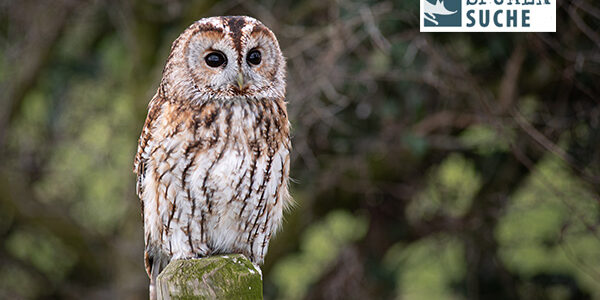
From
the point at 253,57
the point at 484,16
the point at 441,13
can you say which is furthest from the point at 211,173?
the point at 484,16

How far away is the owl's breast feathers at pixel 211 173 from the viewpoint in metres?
2.54

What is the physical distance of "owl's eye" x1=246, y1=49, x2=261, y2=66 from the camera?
8.40 ft

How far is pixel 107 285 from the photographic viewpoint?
18.9 feet

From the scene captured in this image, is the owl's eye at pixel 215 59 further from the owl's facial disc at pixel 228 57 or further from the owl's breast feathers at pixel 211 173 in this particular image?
the owl's breast feathers at pixel 211 173

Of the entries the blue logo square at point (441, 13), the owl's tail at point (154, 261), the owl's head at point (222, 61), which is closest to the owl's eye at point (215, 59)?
the owl's head at point (222, 61)

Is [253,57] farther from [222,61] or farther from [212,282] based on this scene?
[212,282]

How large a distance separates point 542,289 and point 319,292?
1.52 m

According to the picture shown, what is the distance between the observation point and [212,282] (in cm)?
175

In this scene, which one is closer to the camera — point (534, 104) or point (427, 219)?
point (534, 104)


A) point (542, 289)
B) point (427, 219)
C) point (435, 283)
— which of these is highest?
point (427, 219)

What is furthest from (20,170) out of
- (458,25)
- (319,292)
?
(458,25)

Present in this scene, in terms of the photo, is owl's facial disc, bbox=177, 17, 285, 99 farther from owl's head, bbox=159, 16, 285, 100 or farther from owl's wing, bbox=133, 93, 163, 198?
owl's wing, bbox=133, 93, 163, 198

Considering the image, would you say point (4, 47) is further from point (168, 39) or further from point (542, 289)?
point (542, 289)

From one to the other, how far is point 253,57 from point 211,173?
0.42 metres
